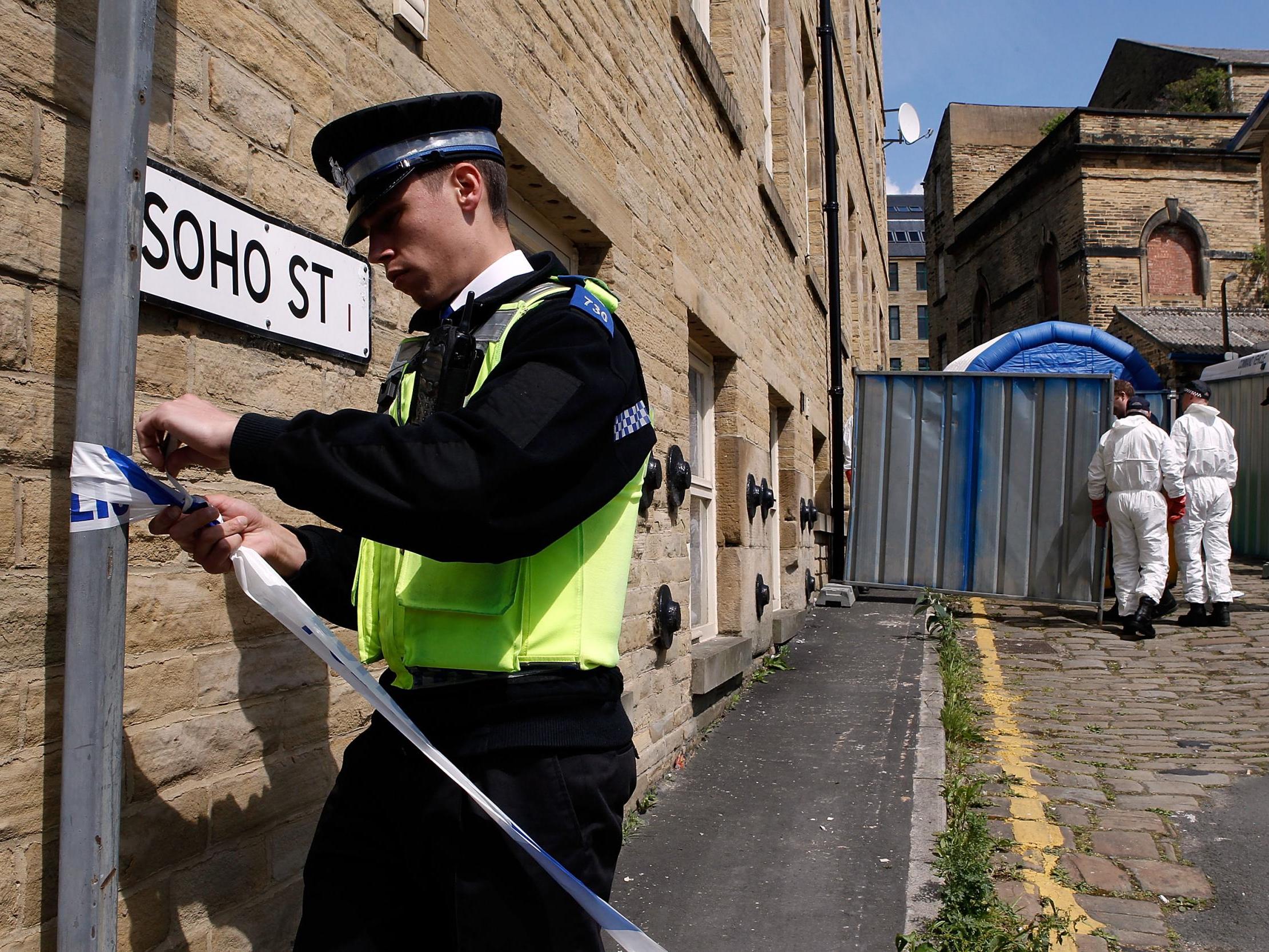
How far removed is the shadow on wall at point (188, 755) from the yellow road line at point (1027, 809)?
2.40 m

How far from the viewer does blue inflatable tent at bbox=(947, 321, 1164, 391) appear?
47.8 ft

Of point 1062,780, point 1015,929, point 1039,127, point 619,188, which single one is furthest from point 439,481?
point 1039,127

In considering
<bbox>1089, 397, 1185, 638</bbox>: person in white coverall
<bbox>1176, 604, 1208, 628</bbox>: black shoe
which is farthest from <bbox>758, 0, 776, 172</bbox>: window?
<bbox>1176, 604, 1208, 628</bbox>: black shoe

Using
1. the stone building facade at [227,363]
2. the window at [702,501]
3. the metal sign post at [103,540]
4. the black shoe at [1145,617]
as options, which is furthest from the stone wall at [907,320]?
the metal sign post at [103,540]

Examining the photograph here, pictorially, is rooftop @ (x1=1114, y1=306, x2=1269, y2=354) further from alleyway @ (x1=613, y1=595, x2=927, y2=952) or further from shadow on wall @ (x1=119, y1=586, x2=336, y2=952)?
shadow on wall @ (x1=119, y1=586, x2=336, y2=952)

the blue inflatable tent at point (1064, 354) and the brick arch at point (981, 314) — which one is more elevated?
the brick arch at point (981, 314)

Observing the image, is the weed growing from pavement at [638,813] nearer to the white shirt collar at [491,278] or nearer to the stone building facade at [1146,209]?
the white shirt collar at [491,278]

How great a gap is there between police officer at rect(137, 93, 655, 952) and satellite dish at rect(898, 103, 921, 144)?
25.0m

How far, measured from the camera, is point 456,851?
5.53 feet

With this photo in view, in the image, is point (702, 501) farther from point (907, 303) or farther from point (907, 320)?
point (907, 303)

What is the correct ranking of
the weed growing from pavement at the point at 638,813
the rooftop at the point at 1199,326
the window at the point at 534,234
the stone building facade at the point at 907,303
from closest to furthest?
the window at the point at 534,234, the weed growing from pavement at the point at 638,813, the rooftop at the point at 1199,326, the stone building facade at the point at 907,303

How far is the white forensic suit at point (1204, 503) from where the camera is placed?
983 cm

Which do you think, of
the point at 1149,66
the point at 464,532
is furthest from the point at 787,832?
the point at 1149,66

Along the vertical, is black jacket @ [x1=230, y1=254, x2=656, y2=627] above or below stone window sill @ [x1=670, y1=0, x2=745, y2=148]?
below
